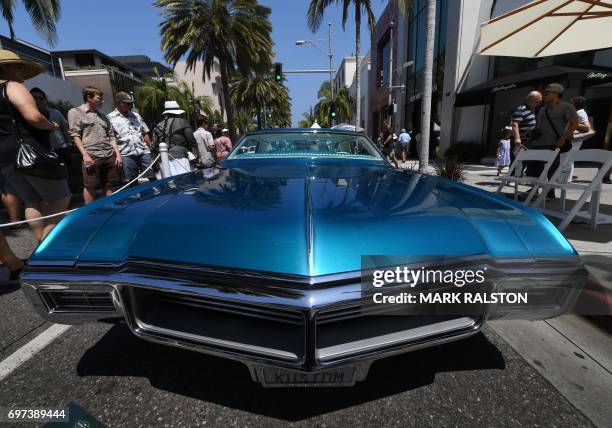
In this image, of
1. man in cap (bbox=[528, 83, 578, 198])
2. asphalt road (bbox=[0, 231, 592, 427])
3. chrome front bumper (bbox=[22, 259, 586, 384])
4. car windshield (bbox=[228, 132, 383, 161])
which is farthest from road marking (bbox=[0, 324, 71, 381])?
man in cap (bbox=[528, 83, 578, 198])

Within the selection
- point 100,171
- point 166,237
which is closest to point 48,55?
point 100,171

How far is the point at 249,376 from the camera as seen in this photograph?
1.52 metres

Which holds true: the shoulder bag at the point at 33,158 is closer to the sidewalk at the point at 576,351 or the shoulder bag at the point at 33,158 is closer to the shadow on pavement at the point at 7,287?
the shadow on pavement at the point at 7,287

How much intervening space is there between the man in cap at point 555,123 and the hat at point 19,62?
5516mm

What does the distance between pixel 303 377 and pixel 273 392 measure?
36 cm

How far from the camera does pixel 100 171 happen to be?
13.1 ft

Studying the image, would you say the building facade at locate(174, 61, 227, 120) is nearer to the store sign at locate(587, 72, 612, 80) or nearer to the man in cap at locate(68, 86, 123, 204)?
the store sign at locate(587, 72, 612, 80)

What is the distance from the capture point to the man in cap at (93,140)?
3.72m

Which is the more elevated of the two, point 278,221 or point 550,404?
point 278,221

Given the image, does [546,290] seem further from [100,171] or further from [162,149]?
[100,171]

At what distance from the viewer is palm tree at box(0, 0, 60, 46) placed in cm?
1436

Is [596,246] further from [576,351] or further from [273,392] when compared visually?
[273,392]

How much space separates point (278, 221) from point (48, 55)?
30.2m

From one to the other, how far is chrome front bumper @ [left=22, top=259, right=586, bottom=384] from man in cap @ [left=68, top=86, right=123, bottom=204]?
119 inches
